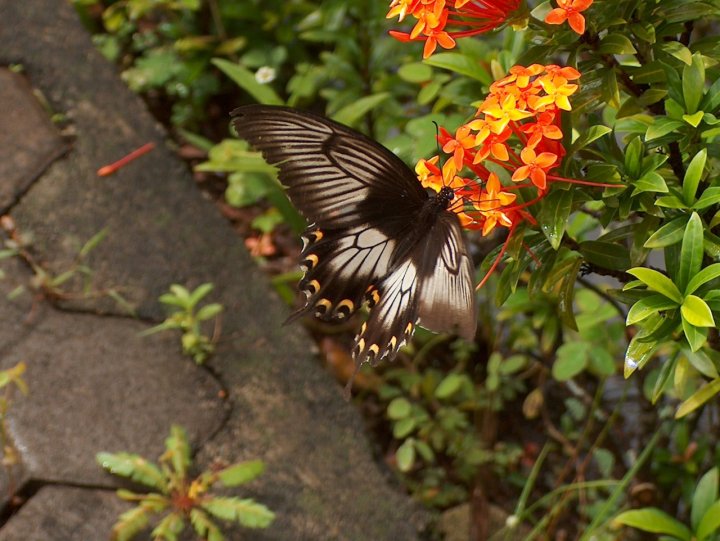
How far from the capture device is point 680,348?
157 centimetres

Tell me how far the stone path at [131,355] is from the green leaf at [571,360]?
0.54m

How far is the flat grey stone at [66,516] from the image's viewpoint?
6.77 ft

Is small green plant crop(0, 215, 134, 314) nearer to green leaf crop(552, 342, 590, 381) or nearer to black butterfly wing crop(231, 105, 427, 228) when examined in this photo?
black butterfly wing crop(231, 105, 427, 228)

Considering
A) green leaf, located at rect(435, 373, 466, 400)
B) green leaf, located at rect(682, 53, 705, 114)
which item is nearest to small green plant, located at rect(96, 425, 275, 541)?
green leaf, located at rect(435, 373, 466, 400)

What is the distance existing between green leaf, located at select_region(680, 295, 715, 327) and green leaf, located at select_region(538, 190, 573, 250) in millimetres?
224

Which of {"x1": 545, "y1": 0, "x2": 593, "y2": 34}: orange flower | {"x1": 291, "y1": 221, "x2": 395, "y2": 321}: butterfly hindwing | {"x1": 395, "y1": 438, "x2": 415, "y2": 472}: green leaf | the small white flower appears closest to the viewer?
{"x1": 545, "y1": 0, "x2": 593, "y2": 34}: orange flower

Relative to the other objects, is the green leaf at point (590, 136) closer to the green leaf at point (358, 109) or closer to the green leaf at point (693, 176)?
the green leaf at point (693, 176)

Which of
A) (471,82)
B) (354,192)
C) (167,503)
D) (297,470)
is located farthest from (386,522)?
(471,82)

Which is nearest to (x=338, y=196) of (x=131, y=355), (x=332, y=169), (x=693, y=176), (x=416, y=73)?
(x=332, y=169)

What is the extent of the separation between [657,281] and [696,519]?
0.84 m

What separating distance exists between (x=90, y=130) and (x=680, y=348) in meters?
2.11

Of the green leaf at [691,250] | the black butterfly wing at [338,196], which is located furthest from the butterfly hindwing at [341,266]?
the green leaf at [691,250]

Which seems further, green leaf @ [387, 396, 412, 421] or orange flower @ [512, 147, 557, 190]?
green leaf @ [387, 396, 412, 421]

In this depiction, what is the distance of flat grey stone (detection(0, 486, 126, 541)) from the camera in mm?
2062
